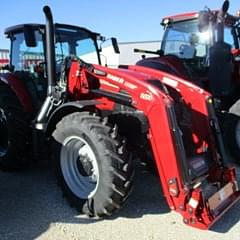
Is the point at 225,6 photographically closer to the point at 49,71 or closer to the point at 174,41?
the point at 174,41

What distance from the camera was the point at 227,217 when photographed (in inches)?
166

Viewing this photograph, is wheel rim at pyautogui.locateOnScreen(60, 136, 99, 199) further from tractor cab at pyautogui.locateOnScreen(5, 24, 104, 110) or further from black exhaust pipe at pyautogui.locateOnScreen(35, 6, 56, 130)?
tractor cab at pyautogui.locateOnScreen(5, 24, 104, 110)

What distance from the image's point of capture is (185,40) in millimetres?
7023

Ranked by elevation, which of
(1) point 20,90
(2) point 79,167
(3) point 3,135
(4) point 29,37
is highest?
(4) point 29,37

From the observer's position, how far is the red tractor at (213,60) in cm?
627

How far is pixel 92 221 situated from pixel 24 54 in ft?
9.00

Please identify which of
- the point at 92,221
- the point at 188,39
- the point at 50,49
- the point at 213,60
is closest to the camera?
the point at 92,221

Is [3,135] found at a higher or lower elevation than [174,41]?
lower

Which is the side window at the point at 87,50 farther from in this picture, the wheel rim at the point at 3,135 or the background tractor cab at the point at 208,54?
the wheel rim at the point at 3,135

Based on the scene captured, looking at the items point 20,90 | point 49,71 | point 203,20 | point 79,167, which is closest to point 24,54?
point 20,90

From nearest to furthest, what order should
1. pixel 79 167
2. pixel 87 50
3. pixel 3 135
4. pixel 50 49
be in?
pixel 79 167 < pixel 50 49 < pixel 3 135 < pixel 87 50

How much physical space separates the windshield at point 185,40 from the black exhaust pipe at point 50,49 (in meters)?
2.76

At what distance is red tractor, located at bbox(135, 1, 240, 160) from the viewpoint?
6.27 metres

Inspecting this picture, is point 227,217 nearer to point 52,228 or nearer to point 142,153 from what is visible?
point 142,153
